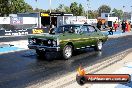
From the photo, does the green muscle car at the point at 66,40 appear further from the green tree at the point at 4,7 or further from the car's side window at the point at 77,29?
the green tree at the point at 4,7

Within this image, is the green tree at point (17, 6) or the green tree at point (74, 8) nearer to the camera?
the green tree at point (17, 6)

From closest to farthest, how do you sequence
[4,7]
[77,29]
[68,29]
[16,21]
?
[68,29] < [77,29] < [16,21] < [4,7]

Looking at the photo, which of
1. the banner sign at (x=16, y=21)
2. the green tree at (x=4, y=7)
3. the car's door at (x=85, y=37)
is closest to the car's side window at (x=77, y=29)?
the car's door at (x=85, y=37)

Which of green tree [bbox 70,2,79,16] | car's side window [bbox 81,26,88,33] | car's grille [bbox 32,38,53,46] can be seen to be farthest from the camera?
green tree [bbox 70,2,79,16]

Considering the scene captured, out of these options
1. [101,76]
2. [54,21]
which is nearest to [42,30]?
[54,21]

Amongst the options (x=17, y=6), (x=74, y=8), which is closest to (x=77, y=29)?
(x=17, y=6)

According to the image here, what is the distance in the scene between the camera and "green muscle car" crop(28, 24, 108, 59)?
40.1 ft

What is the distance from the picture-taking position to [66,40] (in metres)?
12.6

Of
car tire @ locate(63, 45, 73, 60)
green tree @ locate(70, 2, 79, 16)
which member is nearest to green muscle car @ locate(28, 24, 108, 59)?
car tire @ locate(63, 45, 73, 60)

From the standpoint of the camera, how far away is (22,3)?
82.9 metres

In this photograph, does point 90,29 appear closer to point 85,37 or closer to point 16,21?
point 85,37

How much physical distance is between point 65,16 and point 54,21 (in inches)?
86.3

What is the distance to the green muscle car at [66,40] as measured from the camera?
12211 millimetres

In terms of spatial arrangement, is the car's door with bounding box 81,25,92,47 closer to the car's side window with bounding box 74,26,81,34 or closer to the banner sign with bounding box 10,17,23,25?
the car's side window with bounding box 74,26,81,34
